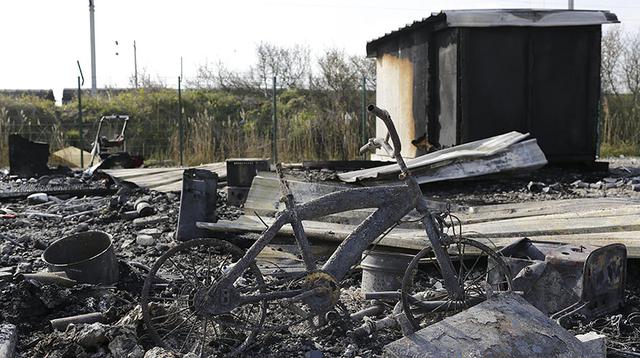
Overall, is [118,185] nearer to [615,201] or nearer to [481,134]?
[481,134]

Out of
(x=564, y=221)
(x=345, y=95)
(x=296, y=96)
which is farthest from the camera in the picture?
(x=296, y=96)

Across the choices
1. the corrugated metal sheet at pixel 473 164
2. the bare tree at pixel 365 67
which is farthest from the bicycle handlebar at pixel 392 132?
the bare tree at pixel 365 67

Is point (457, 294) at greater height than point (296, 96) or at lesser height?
lesser

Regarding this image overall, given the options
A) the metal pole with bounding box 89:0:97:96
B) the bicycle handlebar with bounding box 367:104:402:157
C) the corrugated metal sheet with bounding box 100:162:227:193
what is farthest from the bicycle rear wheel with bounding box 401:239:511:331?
the metal pole with bounding box 89:0:97:96

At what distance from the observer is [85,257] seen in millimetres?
5961

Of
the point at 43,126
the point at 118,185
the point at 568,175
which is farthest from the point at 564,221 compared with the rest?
the point at 43,126

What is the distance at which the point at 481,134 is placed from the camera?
11602 mm

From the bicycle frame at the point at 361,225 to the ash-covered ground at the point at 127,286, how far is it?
1.58 feet

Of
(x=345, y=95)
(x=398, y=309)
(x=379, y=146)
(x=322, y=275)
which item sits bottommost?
(x=398, y=309)

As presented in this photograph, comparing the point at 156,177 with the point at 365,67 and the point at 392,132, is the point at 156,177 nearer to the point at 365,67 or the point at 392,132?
the point at 392,132

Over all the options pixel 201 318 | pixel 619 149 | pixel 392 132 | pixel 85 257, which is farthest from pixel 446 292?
pixel 619 149

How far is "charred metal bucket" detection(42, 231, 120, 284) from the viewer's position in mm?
5340

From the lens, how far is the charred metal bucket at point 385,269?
5.16 metres

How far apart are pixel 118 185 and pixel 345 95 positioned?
12.3m
